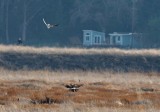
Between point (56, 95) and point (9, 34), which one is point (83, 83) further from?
point (9, 34)

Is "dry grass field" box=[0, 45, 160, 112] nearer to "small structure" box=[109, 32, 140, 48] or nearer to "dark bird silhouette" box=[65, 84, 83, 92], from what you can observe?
"dark bird silhouette" box=[65, 84, 83, 92]

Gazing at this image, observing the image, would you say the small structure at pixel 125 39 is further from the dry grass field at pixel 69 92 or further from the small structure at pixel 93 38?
the dry grass field at pixel 69 92

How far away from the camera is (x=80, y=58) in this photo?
6531cm

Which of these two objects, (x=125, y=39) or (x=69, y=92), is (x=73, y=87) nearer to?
(x=69, y=92)

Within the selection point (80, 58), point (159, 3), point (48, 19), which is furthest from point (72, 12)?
point (80, 58)

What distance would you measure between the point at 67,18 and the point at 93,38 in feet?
24.5

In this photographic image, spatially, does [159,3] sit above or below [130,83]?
above

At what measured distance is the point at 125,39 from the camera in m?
97.2

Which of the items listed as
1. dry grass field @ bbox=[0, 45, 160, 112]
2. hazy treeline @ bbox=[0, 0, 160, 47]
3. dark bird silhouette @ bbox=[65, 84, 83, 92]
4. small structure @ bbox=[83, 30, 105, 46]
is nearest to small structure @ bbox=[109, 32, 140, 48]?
small structure @ bbox=[83, 30, 105, 46]

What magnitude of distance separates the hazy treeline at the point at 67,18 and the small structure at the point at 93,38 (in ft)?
7.29

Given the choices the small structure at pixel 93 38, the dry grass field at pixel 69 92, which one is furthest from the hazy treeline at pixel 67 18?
the dry grass field at pixel 69 92

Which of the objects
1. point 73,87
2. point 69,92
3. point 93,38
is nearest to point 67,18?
point 93,38

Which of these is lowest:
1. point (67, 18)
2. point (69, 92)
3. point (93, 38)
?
point (69, 92)

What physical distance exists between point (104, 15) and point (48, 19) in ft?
28.8
